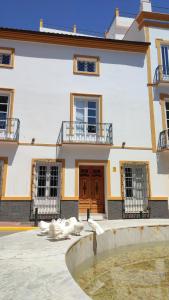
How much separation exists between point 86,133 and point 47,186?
348cm

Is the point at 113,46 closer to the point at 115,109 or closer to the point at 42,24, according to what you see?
the point at 115,109

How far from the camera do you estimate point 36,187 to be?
42.5ft

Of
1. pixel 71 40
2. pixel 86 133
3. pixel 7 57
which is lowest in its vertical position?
pixel 86 133

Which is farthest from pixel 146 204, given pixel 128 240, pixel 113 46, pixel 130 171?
pixel 113 46

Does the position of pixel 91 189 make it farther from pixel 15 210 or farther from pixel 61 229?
A: pixel 61 229

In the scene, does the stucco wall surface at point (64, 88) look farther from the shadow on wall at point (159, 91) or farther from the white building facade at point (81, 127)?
the shadow on wall at point (159, 91)

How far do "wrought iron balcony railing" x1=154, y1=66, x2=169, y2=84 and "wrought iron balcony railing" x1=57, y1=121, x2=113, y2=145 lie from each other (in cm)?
409

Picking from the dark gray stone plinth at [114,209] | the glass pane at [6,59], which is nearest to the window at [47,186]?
the dark gray stone plinth at [114,209]

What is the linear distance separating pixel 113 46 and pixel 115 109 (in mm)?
3838

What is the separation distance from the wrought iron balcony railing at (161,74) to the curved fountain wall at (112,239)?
875cm

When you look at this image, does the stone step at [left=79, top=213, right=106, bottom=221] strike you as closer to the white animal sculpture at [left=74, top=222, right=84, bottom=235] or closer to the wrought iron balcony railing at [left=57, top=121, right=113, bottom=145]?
the wrought iron balcony railing at [left=57, top=121, right=113, bottom=145]

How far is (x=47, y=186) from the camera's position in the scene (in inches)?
516

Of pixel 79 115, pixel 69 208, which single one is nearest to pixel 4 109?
pixel 79 115

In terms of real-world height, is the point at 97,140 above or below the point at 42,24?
below
